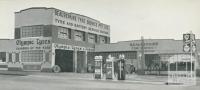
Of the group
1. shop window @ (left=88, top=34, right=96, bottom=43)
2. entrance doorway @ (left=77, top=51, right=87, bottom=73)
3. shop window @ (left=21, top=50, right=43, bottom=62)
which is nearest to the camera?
shop window @ (left=21, top=50, right=43, bottom=62)

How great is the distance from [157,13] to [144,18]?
0.60 meters

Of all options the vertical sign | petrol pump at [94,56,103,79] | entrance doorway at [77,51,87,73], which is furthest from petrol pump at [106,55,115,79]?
entrance doorway at [77,51,87,73]

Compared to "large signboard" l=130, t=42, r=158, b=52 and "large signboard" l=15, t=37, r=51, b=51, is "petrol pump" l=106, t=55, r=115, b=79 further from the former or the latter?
"large signboard" l=130, t=42, r=158, b=52

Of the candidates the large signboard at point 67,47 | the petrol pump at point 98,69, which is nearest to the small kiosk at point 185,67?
the petrol pump at point 98,69

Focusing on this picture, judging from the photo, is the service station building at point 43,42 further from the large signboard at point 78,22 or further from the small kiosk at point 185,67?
the small kiosk at point 185,67

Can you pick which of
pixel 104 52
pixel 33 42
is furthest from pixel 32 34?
pixel 104 52

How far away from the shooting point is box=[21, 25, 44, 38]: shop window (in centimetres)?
2389

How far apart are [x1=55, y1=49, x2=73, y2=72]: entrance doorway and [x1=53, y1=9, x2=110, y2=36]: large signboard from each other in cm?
178

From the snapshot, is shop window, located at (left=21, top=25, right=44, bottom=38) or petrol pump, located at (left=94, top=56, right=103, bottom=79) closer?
petrol pump, located at (left=94, top=56, right=103, bottom=79)

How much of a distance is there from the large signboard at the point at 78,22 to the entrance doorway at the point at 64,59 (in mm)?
1779

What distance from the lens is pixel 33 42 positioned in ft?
78.4

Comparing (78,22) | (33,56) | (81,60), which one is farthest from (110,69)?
(81,60)

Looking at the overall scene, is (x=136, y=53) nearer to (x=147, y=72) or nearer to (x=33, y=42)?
(x=147, y=72)

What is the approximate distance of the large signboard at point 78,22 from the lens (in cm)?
2512
